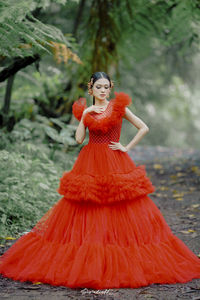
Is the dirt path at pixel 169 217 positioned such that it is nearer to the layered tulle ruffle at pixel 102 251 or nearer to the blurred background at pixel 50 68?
the layered tulle ruffle at pixel 102 251

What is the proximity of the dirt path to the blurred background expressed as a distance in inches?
57.9

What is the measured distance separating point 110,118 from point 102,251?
46.2 inches

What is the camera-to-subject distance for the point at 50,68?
8180 mm

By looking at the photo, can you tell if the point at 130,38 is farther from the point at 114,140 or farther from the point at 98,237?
the point at 98,237

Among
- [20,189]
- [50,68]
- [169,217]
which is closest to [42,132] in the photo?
[50,68]

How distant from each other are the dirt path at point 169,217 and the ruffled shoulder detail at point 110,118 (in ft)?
4.59

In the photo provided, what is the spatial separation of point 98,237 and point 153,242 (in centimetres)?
50

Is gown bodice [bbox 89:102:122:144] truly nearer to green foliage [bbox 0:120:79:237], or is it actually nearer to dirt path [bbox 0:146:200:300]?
dirt path [bbox 0:146:200:300]

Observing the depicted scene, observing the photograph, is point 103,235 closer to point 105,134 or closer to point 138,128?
point 105,134

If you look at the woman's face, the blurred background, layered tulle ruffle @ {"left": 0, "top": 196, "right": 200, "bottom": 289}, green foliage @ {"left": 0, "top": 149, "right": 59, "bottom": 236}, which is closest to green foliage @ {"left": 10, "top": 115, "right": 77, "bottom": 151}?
the blurred background

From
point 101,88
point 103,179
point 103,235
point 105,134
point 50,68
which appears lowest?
point 103,235

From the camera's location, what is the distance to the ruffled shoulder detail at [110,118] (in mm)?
3602

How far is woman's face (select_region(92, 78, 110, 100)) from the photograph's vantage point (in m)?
3.71

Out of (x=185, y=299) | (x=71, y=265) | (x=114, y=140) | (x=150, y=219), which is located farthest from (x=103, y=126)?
(x=185, y=299)
